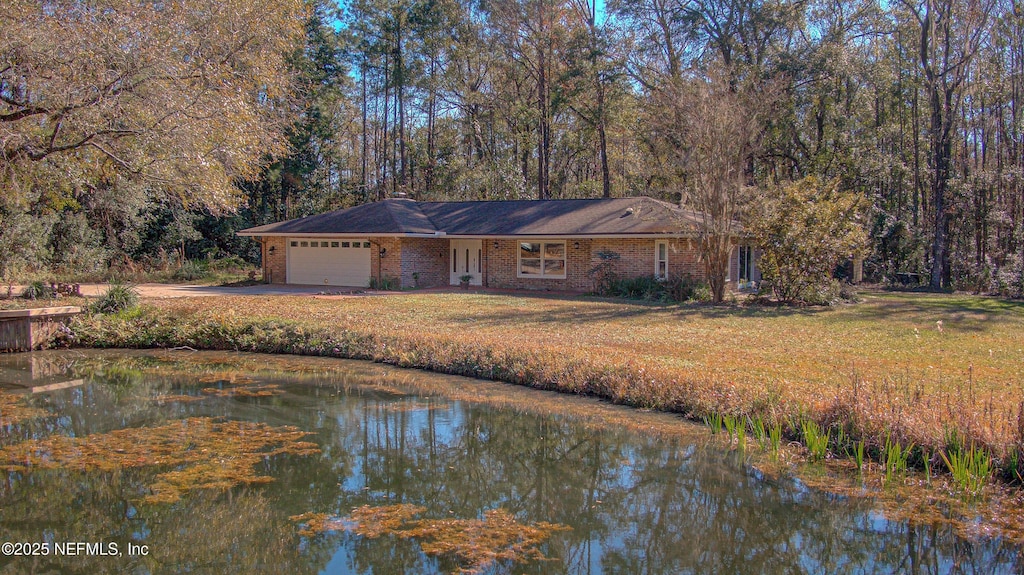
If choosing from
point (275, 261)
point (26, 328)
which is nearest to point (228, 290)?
point (275, 261)

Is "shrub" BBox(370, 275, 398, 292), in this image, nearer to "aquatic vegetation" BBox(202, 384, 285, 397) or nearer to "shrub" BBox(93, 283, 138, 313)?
"shrub" BBox(93, 283, 138, 313)

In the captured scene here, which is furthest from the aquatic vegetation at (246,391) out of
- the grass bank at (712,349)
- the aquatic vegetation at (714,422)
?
the aquatic vegetation at (714,422)

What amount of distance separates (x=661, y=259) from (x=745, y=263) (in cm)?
465

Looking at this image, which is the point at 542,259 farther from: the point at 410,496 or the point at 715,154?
the point at 410,496

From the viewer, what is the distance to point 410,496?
24.3 ft

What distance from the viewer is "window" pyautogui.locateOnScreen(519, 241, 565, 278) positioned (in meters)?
26.2

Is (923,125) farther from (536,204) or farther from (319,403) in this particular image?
(319,403)

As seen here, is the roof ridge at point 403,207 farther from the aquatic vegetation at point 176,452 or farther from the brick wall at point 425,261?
the aquatic vegetation at point 176,452

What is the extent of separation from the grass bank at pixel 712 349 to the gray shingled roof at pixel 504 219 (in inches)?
150

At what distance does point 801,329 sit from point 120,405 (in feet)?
44.2

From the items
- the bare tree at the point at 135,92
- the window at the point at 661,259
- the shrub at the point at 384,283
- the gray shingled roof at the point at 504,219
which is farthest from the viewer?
the shrub at the point at 384,283

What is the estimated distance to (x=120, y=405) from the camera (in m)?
11.2

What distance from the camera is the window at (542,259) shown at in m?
26.2

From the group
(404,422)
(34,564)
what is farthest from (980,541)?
(34,564)
